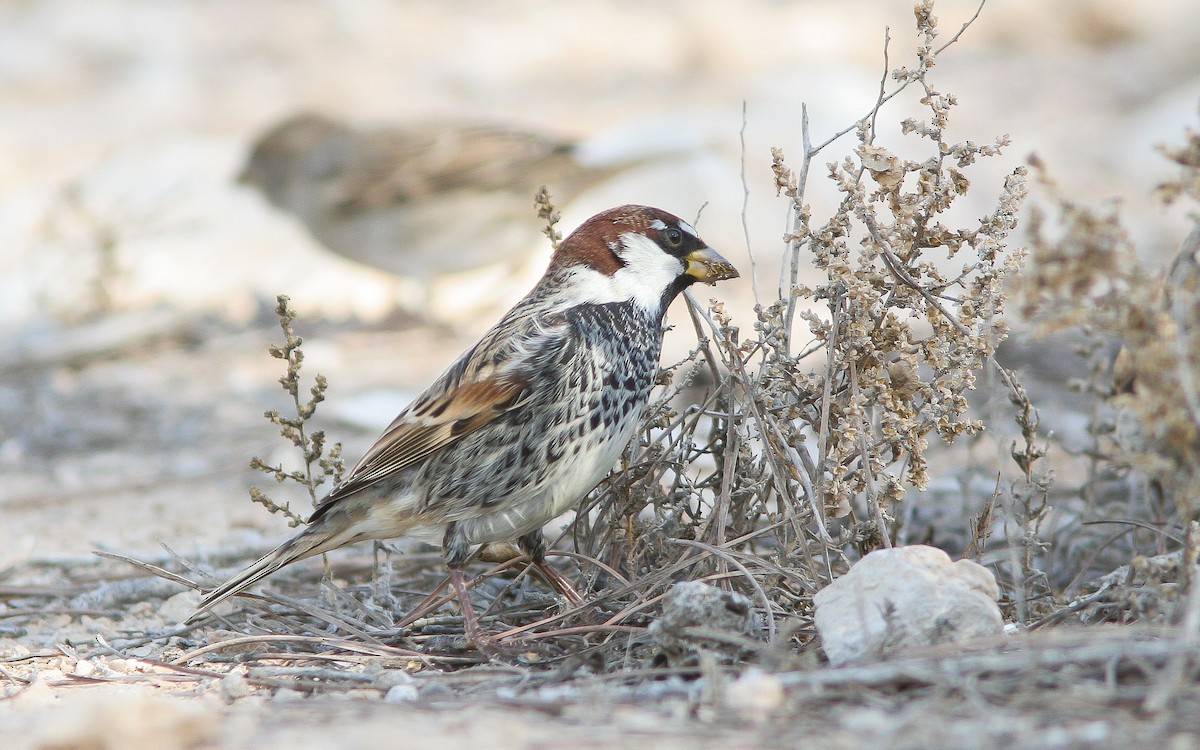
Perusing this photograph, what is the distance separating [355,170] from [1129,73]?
25.5 feet

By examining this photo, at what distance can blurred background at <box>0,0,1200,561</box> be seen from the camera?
689 centimetres

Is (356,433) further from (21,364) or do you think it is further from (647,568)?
(647,568)

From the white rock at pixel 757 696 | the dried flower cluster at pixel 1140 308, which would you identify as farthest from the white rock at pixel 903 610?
the dried flower cluster at pixel 1140 308

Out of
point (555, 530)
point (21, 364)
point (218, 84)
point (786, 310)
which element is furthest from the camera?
point (218, 84)

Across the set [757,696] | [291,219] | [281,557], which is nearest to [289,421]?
[281,557]

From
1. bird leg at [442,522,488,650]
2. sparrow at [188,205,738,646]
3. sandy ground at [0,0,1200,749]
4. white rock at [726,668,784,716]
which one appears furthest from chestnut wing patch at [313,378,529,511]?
white rock at [726,668,784,716]

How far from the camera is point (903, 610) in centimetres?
282

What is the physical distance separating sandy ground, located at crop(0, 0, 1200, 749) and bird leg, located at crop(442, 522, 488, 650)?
0.54m

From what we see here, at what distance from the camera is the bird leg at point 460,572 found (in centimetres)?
350

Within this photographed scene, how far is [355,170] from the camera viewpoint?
8750 mm

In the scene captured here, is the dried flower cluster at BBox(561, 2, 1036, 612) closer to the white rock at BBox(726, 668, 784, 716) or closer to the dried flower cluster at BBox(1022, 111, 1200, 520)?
the dried flower cluster at BBox(1022, 111, 1200, 520)

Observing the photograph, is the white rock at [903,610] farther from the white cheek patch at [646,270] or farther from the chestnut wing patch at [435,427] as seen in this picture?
the white cheek patch at [646,270]

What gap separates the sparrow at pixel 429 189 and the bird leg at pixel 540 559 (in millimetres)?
4932

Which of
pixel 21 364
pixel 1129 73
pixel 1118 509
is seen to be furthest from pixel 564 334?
pixel 1129 73
